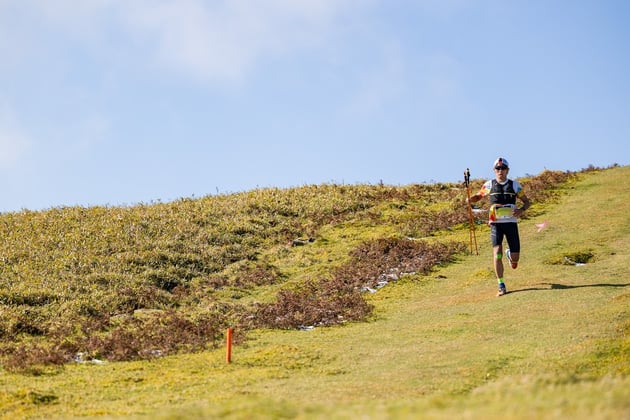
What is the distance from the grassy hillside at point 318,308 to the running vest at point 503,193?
298 centimetres

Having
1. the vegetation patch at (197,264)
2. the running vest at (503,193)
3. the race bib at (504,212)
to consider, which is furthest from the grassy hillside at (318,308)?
the running vest at (503,193)

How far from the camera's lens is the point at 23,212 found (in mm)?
43188

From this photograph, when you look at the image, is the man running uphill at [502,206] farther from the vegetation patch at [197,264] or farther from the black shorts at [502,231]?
the vegetation patch at [197,264]

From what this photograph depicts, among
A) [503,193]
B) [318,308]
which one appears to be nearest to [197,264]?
[318,308]

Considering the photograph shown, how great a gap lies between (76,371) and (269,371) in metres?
5.31

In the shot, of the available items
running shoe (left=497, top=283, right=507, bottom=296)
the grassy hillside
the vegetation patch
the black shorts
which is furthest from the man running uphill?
the vegetation patch

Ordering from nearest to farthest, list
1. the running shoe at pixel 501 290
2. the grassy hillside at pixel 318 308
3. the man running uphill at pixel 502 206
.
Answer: the grassy hillside at pixel 318 308 → the running shoe at pixel 501 290 → the man running uphill at pixel 502 206

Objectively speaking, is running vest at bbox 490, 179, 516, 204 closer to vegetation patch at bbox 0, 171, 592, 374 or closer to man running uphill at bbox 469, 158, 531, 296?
man running uphill at bbox 469, 158, 531, 296

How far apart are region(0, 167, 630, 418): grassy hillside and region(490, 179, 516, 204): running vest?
2984 millimetres

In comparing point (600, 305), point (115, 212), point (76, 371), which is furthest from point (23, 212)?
point (600, 305)

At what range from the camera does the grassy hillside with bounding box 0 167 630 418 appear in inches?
534

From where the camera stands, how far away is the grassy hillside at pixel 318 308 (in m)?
13.6

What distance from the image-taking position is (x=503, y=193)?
24.4 metres

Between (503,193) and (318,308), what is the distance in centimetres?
741
